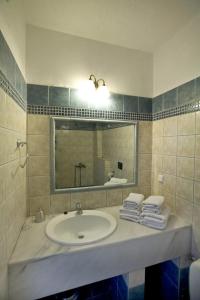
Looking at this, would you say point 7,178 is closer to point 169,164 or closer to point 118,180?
point 118,180

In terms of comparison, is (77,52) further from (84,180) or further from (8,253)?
(8,253)

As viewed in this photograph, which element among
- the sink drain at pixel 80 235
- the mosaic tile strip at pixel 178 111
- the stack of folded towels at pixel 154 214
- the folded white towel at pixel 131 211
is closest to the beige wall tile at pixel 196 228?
the stack of folded towels at pixel 154 214

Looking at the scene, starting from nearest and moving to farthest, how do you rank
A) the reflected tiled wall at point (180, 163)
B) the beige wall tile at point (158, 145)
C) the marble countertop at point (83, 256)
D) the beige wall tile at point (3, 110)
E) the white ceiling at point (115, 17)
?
1. the beige wall tile at point (3, 110)
2. the marble countertop at point (83, 256)
3. the white ceiling at point (115, 17)
4. the reflected tiled wall at point (180, 163)
5. the beige wall tile at point (158, 145)

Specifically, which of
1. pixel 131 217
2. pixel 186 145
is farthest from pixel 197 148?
pixel 131 217

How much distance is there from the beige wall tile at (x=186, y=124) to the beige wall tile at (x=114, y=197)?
848mm

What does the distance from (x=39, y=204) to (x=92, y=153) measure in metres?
0.69

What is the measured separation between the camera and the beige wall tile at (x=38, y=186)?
1.41 m

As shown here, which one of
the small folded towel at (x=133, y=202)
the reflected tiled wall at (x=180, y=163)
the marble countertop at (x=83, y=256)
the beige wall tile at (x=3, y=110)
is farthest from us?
the small folded towel at (x=133, y=202)

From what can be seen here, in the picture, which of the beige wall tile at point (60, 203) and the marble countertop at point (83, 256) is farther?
the beige wall tile at point (60, 203)

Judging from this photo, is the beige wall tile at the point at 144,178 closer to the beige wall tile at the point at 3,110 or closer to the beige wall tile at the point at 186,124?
the beige wall tile at the point at 186,124

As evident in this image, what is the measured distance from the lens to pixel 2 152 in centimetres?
79

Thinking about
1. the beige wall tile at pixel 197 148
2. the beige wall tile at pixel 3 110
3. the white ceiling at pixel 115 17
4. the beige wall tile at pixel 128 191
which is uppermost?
the white ceiling at pixel 115 17

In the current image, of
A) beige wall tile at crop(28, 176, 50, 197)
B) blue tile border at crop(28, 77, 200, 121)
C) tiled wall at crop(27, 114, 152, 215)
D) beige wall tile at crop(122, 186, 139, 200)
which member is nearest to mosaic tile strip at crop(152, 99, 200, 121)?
blue tile border at crop(28, 77, 200, 121)

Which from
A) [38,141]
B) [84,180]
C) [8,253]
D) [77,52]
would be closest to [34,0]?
[77,52]
